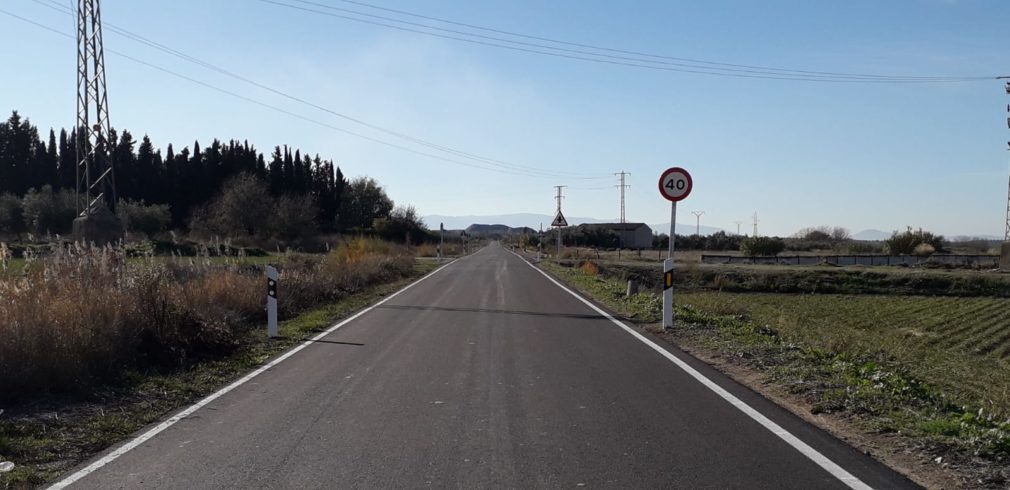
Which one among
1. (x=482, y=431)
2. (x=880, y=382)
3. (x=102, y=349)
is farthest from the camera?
(x=102, y=349)

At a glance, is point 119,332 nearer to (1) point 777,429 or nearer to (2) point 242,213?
(1) point 777,429

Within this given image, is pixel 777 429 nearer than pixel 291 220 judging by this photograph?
Yes

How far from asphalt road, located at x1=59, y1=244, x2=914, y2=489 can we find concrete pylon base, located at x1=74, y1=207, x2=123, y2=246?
74.9 feet

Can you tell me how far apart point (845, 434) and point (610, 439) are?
206 cm

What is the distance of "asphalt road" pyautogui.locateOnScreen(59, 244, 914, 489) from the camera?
5418mm

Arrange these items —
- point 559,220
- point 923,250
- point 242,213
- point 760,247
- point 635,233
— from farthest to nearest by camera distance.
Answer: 1. point 635,233
2. point 760,247
3. point 923,250
4. point 242,213
5. point 559,220

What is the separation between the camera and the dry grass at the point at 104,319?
840 cm

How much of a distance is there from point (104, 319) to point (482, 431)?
5967 millimetres

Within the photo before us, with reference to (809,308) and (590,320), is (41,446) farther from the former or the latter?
(809,308)

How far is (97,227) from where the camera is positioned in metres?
30.2

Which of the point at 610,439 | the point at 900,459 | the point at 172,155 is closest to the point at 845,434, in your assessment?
the point at 900,459

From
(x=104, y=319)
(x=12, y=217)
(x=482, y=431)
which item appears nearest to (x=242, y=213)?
(x=12, y=217)

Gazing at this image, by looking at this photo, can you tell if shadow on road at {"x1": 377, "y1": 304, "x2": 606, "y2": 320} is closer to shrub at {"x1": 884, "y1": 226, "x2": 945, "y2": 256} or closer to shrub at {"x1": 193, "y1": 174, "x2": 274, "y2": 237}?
shrub at {"x1": 193, "y1": 174, "x2": 274, "y2": 237}

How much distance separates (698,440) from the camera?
6320 mm
